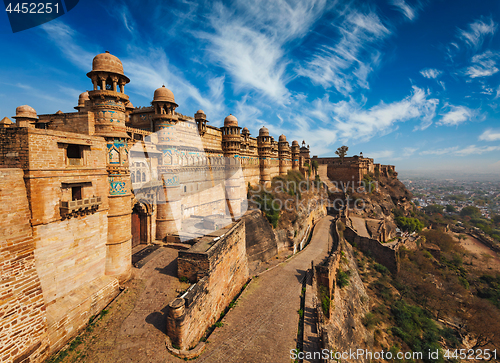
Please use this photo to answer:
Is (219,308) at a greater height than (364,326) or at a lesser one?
greater

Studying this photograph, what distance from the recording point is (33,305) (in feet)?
23.5

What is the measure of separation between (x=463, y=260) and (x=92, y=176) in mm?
58419

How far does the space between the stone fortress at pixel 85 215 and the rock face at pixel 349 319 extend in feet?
24.0

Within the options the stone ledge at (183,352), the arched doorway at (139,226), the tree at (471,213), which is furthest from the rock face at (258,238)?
the tree at (471,213)

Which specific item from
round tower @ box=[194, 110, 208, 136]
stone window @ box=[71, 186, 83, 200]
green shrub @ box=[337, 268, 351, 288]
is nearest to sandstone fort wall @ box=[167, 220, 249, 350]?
stone window @ box=[71, 186, 83, 200]

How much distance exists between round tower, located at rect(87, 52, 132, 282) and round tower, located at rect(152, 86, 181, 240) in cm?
443

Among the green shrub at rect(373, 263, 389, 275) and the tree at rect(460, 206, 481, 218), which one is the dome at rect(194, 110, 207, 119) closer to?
the green shrub at rect(373, 263, 389, 275)

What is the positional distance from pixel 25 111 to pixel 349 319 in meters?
32.0

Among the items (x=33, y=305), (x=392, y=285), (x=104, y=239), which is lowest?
(x=392, y=285)

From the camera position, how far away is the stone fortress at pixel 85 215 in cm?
700

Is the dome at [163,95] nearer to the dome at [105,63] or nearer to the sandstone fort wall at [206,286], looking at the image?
the dome at [105,63]

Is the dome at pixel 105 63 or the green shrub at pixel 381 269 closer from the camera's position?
the dome at pixel 105 63

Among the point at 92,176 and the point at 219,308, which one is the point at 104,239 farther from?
the point at 219,308

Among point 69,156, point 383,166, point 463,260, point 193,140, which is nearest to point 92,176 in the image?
point 69,156
